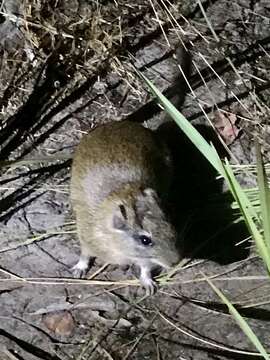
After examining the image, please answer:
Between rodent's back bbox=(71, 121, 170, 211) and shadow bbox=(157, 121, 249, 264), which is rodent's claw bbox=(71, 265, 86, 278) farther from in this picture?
shadow bbox=(157, 121, 249, 264)

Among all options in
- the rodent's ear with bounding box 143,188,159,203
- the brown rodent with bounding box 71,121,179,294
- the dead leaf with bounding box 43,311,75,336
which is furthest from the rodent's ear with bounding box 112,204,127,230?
the dead leaf with bounding box 43,311,75,336

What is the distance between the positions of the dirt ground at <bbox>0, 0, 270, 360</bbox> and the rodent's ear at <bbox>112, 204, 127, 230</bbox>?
1.34 ft

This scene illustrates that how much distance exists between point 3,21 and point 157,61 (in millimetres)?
896

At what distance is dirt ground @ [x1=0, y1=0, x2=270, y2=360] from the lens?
391cm

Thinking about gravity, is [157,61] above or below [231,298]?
above

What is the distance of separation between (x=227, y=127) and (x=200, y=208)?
1.89 feet

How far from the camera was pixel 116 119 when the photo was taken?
4.79m

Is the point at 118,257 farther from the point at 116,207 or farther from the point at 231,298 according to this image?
the point at 231,298

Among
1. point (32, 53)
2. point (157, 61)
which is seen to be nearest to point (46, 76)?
point (32, 53)

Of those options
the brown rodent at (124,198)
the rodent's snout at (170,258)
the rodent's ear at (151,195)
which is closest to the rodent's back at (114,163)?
the brown rodent at (124,198)

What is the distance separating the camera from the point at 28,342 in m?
3.86

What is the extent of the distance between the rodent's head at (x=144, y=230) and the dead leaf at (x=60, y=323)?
40cm

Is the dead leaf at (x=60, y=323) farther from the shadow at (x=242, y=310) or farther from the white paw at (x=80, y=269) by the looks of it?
the shadow at (x=242, y=310)

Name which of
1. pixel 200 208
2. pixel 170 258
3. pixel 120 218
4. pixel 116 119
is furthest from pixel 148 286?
pixel 116 119
